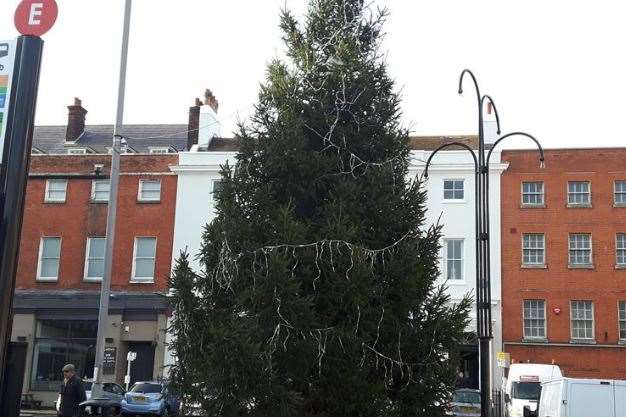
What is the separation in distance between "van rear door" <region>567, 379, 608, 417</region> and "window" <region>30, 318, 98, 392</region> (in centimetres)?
2626

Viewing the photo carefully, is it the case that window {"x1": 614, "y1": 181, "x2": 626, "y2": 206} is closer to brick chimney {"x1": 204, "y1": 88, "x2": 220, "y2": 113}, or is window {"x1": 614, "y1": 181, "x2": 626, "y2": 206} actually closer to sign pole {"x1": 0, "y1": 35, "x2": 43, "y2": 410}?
brick chimney {"x1": 204, "y1": 88, "x2": 220, "y2": 113}

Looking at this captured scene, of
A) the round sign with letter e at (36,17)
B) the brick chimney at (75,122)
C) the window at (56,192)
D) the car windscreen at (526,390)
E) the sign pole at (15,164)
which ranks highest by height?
the brick chimney at (75,122)

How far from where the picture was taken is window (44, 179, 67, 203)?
36.3m

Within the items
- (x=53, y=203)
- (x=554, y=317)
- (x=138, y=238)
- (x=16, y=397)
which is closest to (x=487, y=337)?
(x=16, y=397)

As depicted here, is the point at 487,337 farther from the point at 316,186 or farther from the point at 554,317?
the point at 554,317

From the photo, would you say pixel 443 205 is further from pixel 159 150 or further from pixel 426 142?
pixel 159 150

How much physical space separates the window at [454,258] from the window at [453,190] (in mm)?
2093

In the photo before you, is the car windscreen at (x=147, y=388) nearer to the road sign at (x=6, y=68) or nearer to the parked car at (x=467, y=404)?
the parked car at (x=467, y=404)

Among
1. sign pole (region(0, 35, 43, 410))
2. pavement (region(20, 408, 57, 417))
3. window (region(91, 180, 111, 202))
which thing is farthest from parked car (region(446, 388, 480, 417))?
sign pole (region(0, 35, 43, 410))

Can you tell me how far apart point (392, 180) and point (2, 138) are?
6.50 metres

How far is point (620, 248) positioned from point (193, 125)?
21.7m

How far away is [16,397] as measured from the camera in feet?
A: 14.4

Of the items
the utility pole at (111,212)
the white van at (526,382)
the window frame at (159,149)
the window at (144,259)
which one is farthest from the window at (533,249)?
the utility pole at (111,212)

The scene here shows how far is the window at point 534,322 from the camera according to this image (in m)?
32.7
